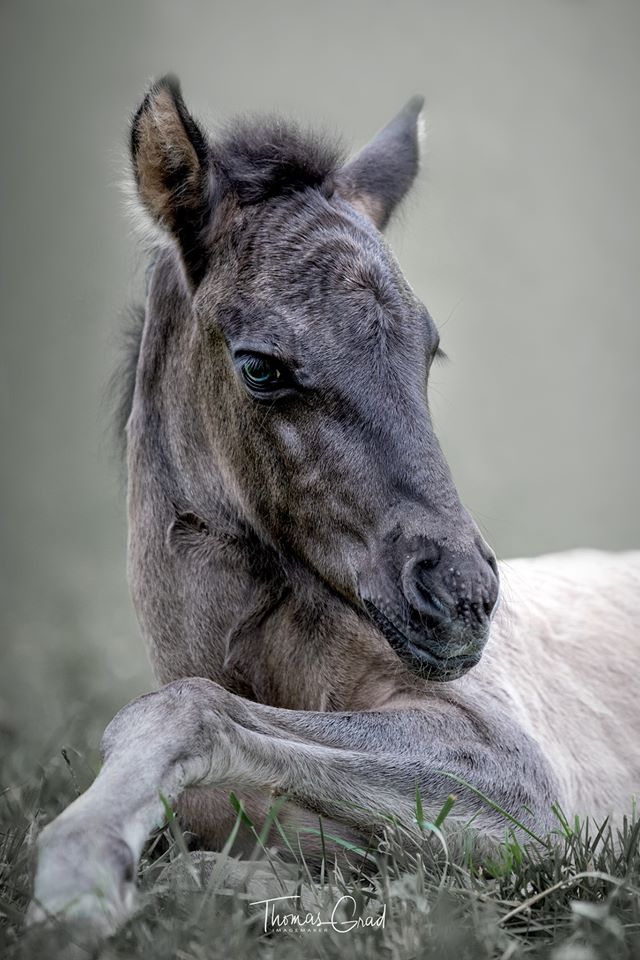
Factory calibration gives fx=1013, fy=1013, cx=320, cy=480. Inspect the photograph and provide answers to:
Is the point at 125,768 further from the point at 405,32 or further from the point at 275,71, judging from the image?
the point at 405,32

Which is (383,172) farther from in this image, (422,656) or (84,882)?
(84,882)

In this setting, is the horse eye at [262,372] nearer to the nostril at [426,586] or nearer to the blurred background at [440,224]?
the nostril at [426,586]

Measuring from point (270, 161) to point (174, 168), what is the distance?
38 cm

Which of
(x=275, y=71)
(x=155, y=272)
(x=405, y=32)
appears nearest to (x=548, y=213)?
(x=405, y=32)

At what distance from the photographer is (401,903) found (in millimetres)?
2553

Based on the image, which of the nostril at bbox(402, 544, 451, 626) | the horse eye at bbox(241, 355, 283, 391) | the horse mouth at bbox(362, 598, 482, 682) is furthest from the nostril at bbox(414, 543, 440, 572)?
the horse eye at bbox(241, 355, 283, 391)

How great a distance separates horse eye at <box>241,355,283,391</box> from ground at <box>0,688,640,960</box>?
4.70ft

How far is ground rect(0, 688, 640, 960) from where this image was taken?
2.28 metres

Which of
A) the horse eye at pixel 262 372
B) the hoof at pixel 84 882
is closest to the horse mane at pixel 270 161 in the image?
the horse eye at pixel 262 372

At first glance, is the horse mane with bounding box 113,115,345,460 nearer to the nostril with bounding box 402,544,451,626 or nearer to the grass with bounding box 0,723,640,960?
the nostril with bounding box 402,544,451,626

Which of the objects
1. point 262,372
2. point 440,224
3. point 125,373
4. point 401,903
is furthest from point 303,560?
point 440,224

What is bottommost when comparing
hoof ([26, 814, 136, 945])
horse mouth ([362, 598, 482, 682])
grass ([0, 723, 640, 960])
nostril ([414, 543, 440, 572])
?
grass ([0, 723, 640, 960])

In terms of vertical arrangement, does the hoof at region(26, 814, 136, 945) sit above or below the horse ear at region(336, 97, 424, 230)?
below

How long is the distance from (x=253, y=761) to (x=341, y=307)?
4.91 feet
